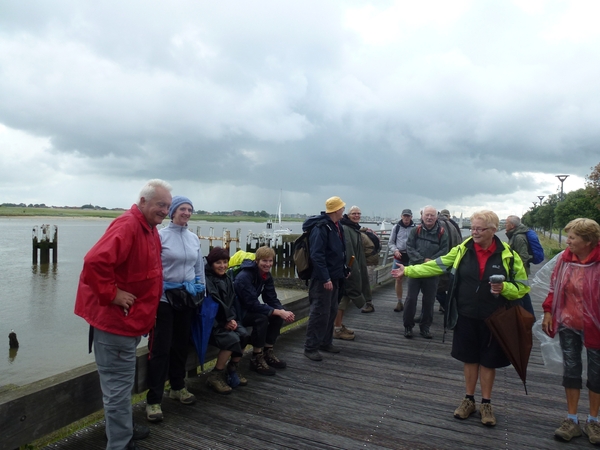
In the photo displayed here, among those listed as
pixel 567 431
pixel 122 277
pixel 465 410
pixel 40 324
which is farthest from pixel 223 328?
pixel 40 324

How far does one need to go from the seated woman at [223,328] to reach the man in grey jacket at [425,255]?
277 centimetres

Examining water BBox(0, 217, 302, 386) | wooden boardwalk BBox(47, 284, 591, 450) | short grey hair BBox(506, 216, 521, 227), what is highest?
short grey hair BBox(506, 216, 521, 227)

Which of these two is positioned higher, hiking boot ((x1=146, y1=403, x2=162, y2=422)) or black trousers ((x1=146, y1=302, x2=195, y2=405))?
black trousers ((x1=146, y1=302, x2=195, y2=405))

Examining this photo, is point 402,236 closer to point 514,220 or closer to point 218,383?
point 514,220

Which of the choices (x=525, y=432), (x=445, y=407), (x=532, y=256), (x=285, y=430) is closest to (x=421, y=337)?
(x=532, y=256)

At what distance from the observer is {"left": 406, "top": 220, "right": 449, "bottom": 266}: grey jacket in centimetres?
583

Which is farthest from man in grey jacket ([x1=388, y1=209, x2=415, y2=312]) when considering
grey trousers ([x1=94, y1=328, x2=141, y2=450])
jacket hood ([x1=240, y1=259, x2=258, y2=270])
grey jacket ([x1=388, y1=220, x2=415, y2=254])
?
grey trousers ([x1=94, y1=328, x2=141, y2=450])

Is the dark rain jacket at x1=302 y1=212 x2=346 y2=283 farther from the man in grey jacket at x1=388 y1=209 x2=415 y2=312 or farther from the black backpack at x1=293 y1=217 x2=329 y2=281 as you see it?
the man in grey jacket at x1=388 y1=209 x2=415 y2=312

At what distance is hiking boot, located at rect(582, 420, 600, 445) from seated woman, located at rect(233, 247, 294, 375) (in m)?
2.58

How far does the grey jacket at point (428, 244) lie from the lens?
583cm

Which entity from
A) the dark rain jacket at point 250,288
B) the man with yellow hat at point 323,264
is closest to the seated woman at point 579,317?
the man with yellow hat at point 323,264

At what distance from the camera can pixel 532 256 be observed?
5.98 m

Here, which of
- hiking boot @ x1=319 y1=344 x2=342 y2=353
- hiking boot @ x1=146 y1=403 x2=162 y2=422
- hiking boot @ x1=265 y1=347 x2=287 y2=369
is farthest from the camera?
hiking boot @ x1=319 y1=344 x2=342 y2=353

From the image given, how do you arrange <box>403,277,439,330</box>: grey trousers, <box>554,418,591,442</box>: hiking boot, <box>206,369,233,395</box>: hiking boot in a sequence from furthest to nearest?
<box>403,277,439,330</box>: grey trousers < <box>206,369,233,395</box>: hiking boot < <box>554,418,591,442</box>: hiking boot
